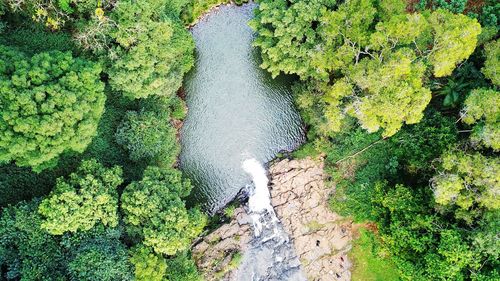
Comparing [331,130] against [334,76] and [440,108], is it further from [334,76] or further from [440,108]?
[440,108]

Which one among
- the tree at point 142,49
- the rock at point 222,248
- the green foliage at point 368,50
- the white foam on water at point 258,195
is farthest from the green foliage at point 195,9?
the rock at point 222,248

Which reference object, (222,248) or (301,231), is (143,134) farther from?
(301,231)

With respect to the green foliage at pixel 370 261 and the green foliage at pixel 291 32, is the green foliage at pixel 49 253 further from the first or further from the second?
the green foliage at pixel 291 32

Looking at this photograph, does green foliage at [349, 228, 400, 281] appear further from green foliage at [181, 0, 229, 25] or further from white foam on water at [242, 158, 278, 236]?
green foliage at [181, 0, 229, 25]

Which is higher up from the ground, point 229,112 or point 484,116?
point 229,112

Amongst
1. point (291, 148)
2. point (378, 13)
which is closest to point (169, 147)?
point (291, 148)

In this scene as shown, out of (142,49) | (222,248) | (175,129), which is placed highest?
A: (142,49)

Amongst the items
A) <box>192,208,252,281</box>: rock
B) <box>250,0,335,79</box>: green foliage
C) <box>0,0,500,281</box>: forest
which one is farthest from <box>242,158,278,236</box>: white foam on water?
<box>250,0,335,79</box>: green foliage

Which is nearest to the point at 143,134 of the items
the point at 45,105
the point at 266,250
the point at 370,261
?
the point at 45,105
